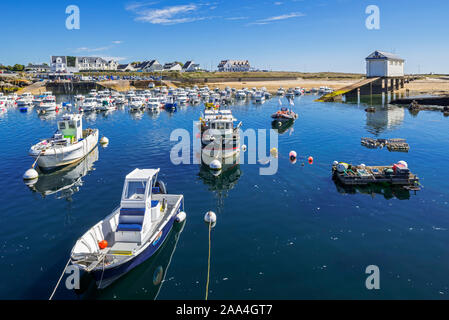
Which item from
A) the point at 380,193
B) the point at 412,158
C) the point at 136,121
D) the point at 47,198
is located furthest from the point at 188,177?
the point at 136,121

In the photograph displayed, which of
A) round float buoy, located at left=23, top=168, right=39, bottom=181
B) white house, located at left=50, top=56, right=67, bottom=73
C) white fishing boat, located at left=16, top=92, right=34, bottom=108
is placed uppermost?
white house, located at left=50, top=56, right=67, bottom=73

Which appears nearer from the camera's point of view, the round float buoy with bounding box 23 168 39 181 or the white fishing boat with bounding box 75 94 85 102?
the round float buoy with bounding box 23 168 39 181

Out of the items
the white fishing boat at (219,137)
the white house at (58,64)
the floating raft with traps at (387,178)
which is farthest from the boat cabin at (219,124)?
the white house at (58,64)

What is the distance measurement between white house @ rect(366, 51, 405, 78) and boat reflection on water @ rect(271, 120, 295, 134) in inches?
2716

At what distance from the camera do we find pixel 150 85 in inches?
5945

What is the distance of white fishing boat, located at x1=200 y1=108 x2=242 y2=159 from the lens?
39.0m

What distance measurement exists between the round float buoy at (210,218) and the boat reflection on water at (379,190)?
13.2 meters

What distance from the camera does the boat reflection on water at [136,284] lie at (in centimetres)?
1722

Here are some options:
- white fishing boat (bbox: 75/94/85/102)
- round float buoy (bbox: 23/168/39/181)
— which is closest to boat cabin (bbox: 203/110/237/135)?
round float buoy (bbox: 23/168/39/181)

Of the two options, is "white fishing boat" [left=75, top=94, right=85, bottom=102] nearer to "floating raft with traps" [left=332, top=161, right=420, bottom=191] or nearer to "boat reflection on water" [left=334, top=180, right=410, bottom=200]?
"floating raft with traps" [left=332, top=161, right=420, bottom=191]

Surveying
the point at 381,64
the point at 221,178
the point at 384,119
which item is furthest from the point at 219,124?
the point at 381,64

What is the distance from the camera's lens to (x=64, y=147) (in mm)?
39188

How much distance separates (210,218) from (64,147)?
24.0 metres
